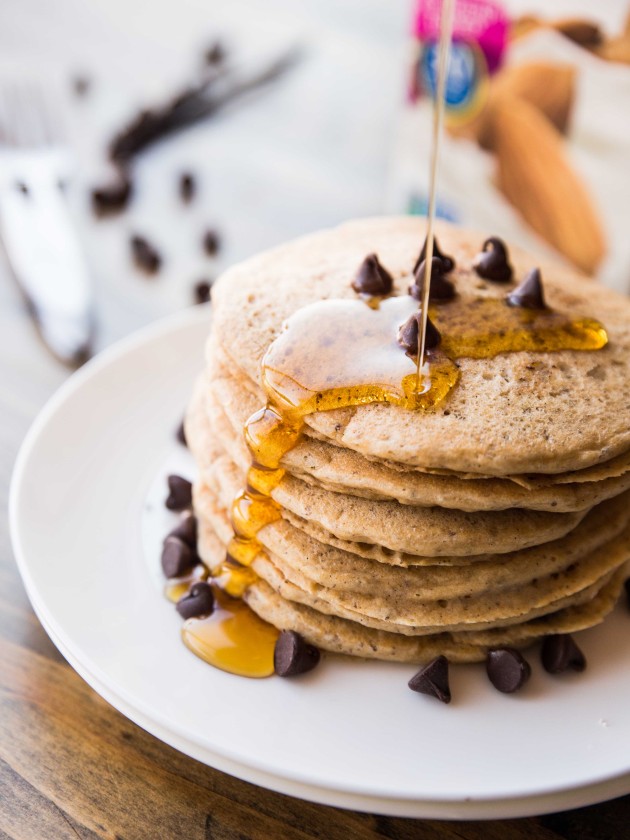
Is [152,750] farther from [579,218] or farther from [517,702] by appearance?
[579,218]

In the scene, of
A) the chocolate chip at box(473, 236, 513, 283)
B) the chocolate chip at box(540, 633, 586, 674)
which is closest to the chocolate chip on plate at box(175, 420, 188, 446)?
the chocolate chip at box(473, 236, 513, 283)

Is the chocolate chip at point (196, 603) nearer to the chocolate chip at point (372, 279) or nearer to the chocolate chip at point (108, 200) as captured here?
the chocolate chip at point (372, 279)

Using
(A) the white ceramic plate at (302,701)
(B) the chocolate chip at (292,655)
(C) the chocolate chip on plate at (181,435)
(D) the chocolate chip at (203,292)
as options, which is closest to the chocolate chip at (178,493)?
(A) the white ceramic plate at (302,701)

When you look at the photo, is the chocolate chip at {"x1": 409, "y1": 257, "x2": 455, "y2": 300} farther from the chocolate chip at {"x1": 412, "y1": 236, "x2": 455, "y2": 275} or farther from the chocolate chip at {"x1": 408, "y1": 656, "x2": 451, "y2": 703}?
the chocolate chip at {"x1": 408, "y1": 656, "x2": 451, "y2": 703}

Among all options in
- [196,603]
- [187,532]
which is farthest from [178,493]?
[196,603]

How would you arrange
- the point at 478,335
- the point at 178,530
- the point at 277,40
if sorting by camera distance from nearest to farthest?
the point at 478,335
the point at 178,530
the point at 277,40

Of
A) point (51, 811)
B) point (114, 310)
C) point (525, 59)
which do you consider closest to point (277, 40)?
point (525, 59)
